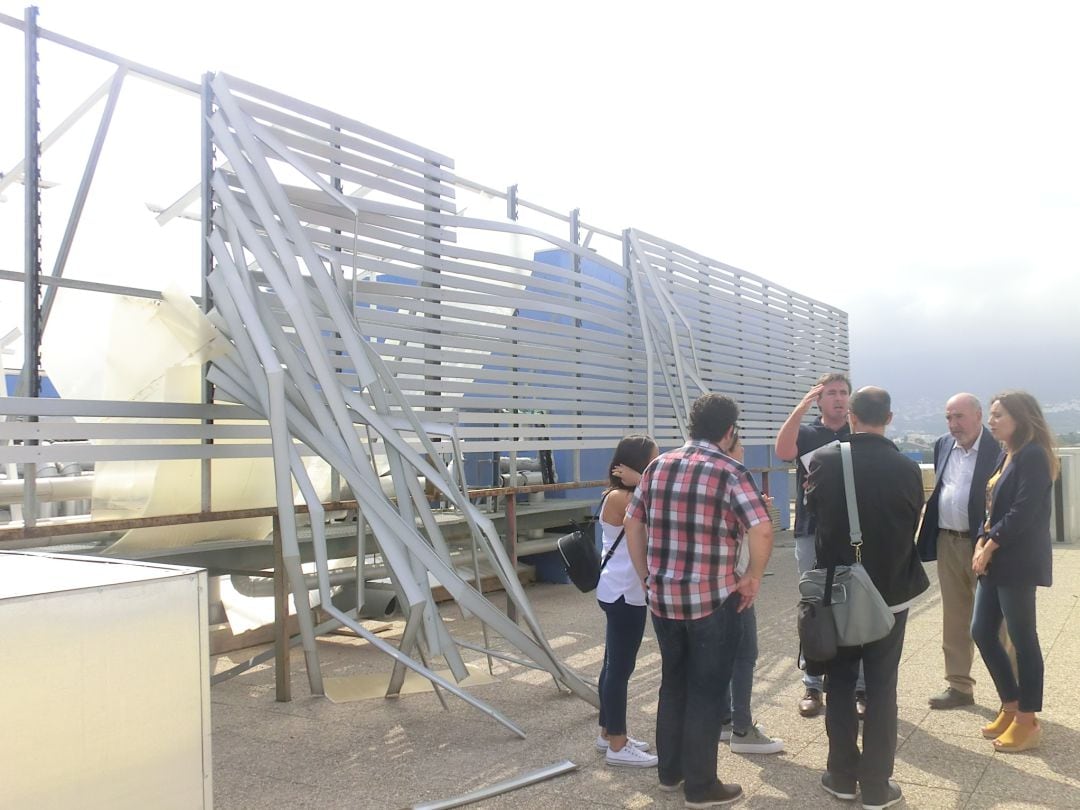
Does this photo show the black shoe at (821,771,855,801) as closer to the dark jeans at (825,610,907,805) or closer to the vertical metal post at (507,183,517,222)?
the dark jeans at (825,610,907,805)

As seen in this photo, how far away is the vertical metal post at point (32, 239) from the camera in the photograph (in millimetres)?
5000

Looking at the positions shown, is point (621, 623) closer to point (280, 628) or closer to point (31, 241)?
point (280, 628)

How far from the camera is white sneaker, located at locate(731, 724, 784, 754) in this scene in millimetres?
4324

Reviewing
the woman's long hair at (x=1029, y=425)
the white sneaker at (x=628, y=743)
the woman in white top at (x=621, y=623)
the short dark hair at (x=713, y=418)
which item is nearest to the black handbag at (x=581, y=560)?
the woman in white top at (x=621, y=623)

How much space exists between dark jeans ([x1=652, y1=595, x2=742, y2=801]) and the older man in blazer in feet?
5.94

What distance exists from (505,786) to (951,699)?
2608mm

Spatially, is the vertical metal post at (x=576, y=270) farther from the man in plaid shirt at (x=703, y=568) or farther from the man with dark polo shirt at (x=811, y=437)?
the man in plaid shirt at (x=703, y=568)

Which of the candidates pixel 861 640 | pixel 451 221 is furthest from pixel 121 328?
pixel 861 640

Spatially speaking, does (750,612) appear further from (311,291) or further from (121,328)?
(121,328)

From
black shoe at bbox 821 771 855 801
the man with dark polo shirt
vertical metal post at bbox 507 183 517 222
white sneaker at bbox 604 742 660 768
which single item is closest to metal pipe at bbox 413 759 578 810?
white sneaker at bbox 604 742 660 768

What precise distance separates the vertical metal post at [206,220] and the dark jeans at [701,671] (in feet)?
10.4

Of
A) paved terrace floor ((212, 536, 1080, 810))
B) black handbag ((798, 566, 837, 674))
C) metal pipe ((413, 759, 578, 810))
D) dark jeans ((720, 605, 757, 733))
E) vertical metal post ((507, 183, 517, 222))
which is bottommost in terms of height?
paved terrace floor ((212, 536, 1080, 810))

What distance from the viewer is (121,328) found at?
5.66 meters

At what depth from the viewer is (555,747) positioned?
4492 mm
